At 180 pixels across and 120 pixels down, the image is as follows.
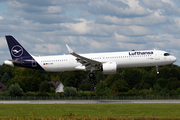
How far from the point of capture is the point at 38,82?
112625mm

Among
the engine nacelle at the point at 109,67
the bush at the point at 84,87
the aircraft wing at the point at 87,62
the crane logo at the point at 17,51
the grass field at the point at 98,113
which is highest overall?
the crane logo at the point at 17,51

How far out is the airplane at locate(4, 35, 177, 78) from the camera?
4769cm

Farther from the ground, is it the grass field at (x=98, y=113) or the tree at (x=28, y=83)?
the tree at (x=28, y=83)

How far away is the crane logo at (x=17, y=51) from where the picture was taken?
52.5 meters

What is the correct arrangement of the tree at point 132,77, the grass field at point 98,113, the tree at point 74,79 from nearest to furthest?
the grass field at point 98,113
the tree at point 74,79
the tree at point 132,77

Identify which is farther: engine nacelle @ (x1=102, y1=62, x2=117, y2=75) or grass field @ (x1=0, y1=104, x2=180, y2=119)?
engine nacelle @ (x1=102, y1=62, x2=117, y2=75)

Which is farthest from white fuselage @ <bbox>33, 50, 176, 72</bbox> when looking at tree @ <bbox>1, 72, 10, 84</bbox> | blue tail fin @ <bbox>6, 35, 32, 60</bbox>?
tree @ <bbox>1, 72, 10, 84</bbox>

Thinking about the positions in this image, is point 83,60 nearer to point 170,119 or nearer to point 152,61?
point 152,61

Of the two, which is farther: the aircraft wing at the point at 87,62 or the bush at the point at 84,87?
the bush at the point at 84,87

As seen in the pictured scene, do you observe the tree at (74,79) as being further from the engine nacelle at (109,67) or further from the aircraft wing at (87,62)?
the engine nacelle at (109,67)

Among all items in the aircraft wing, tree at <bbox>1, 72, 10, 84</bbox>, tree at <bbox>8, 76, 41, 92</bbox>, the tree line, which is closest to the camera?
the aircraft wing

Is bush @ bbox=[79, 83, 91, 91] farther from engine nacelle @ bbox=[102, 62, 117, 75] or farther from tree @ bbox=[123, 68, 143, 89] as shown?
engine nacelle @ bbox=[102, 62, 117, 75]

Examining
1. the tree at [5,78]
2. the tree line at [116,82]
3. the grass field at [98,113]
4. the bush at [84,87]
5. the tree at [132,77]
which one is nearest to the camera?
the grass field at [98,113]

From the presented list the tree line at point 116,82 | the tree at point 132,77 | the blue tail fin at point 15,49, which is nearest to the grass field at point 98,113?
the blue tail fin at point 15,49
